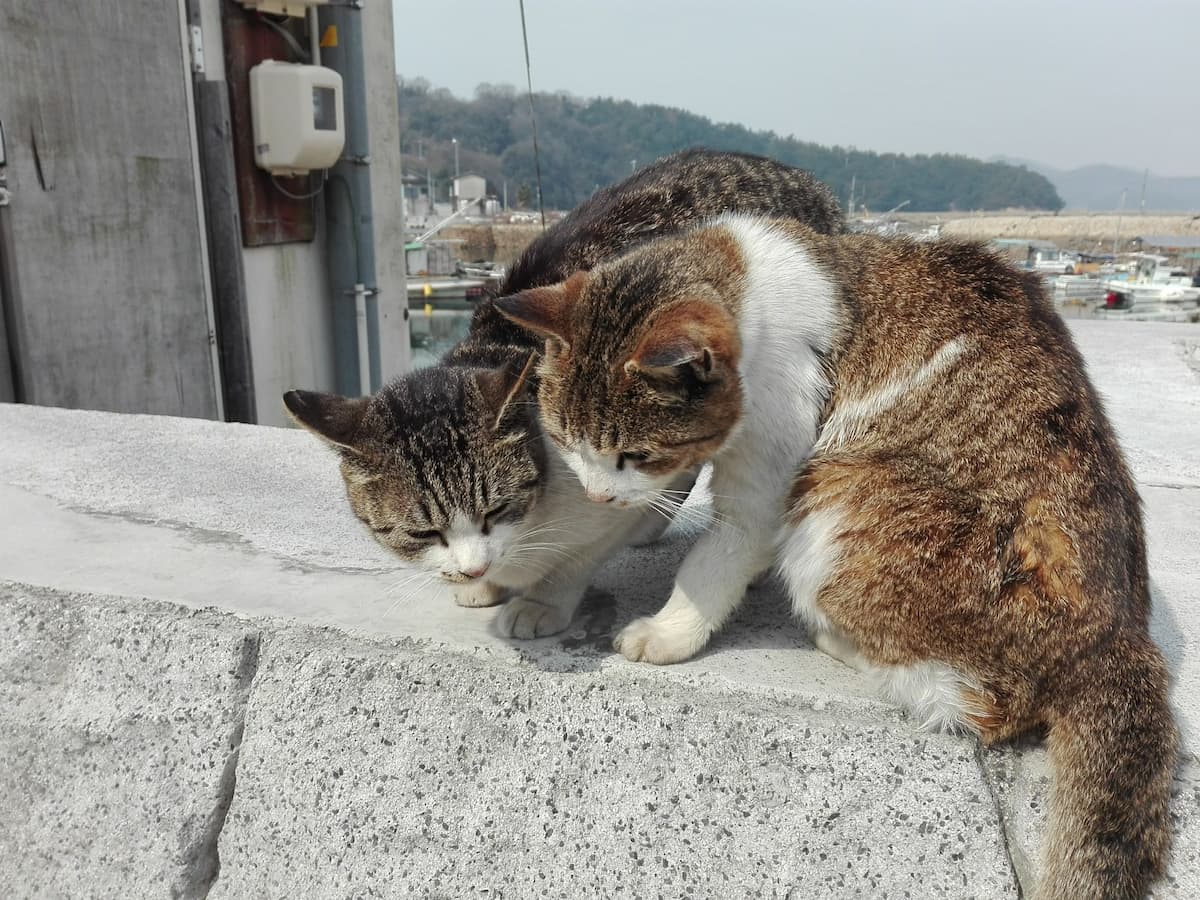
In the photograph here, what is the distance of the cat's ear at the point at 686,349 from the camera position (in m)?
1.85

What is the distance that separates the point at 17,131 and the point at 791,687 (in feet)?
18.0

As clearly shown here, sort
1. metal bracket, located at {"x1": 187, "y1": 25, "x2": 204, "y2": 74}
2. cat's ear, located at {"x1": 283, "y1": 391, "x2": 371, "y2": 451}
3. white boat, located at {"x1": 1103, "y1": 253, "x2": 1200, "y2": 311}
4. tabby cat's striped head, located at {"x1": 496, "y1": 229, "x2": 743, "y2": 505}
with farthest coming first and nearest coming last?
1. white boat, located at {"x1": 1103, "y1": 253, "x2": 1200, "y2": 311}
2. metal bracket, located at {"x1": 187, "y1": 25, "x2": 204, "y2": 74}
3. cat's ear, located at {"x1": 283, "y1": 391, "x2": 371, "y2": 451}
4. tabby cat's striped head, located at {"x1": 496, "y1": 229, "x2": 743, "y2": 505}

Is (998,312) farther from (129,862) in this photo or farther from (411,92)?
(411,92)

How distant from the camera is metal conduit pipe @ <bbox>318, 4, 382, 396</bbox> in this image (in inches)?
279

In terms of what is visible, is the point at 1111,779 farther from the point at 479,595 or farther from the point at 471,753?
the point at 479,595

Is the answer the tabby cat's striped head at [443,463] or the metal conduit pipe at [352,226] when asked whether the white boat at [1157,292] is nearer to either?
the metal conduit pipe at [352,226]

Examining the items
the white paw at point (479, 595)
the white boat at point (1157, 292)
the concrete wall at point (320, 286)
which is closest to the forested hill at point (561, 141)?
the white boat at point (1157, 292)

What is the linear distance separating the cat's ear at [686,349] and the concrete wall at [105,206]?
4.88 metres

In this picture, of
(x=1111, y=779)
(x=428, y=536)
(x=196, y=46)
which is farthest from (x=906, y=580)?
(x=196, y=46)

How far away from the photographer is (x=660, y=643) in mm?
2102

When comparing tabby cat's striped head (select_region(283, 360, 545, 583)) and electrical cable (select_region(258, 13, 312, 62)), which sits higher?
electrical cable (select_region(258, 13, 312, 62))

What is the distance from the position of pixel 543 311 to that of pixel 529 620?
77 centimetres

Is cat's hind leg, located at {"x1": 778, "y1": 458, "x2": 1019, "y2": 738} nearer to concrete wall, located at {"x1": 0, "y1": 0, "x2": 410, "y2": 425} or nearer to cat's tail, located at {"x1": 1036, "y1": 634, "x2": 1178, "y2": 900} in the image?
cat's tail, located at {"x1": 1036, "y1": 634, "x2": 1178, "y2": 900}

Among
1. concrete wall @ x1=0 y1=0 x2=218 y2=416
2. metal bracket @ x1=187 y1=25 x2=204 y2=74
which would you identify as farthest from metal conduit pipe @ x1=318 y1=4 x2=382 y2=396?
concrete wall @ x1=0 y1=0 x2=218 y2=416
